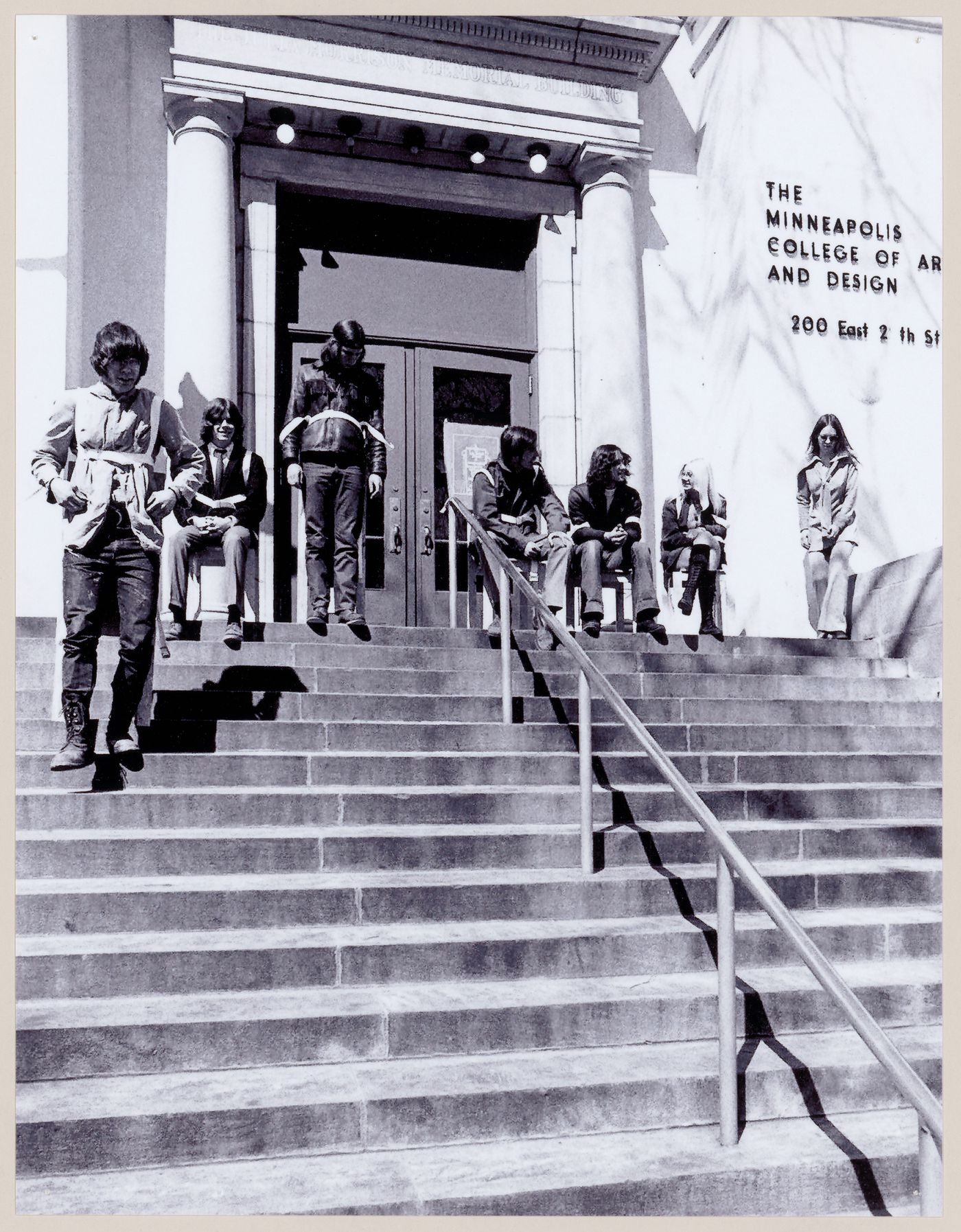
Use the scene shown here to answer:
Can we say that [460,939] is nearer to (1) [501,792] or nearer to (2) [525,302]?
(1) [501,792]

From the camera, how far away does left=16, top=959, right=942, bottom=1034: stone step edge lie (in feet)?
13.0

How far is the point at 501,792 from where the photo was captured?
219 inches

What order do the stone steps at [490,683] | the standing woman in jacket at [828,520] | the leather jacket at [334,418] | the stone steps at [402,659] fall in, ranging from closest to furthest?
the stone steps at [490,683] < the stone steps at [402,659] < the leather jacket at [334,418] < the standing woman in jacket at [828,520]

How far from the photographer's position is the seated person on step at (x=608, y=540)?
8094 millimetres

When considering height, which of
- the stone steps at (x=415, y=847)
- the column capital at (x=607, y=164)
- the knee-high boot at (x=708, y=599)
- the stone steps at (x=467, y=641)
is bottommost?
the stone steps at (x=415, y=847)

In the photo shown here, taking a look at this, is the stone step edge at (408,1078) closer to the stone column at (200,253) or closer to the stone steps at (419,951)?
the stone steps at (419,951)

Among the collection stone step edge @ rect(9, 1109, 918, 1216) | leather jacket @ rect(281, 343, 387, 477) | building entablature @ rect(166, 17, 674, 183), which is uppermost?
building entablature @ rect(166, 17, 674, 183)

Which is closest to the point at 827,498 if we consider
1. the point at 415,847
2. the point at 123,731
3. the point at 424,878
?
the point at 415,847

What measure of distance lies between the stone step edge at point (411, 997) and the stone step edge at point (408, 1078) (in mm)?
158

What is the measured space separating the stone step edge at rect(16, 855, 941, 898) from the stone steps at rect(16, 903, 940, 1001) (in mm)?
153

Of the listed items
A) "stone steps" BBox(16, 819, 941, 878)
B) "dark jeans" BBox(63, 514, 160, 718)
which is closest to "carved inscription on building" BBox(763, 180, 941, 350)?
"stone steps" BBox(16, 819, 941, 878)

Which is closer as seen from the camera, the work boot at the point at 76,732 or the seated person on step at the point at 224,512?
the work boot at the point at 76,732

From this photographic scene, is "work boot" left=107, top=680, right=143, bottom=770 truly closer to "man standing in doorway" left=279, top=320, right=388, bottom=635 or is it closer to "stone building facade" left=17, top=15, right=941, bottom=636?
"man standing in doorway" left=279, top=320, right=388, bottom=635

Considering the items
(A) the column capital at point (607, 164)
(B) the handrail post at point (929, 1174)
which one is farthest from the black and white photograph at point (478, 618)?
(A) the column capital at point (607, 164)
